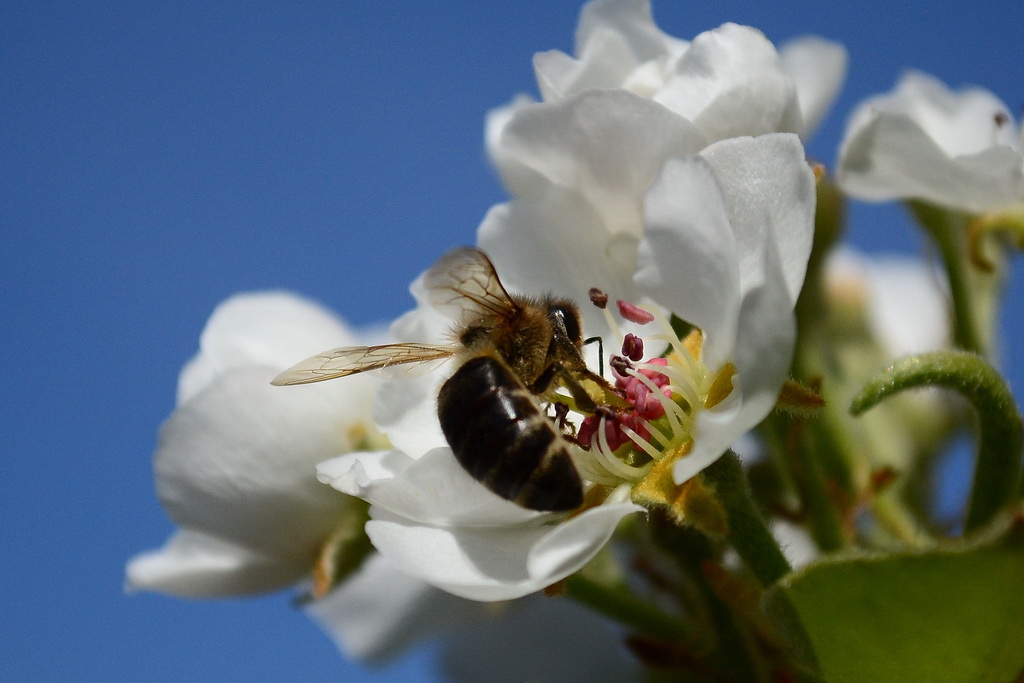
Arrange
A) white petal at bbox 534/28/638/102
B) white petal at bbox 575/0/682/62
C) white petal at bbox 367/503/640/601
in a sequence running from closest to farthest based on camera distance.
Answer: white petal at bbox 367/503/640/601 < white petal at bbox 534/28/638/102 < white petal at bbox 575/0/682/62

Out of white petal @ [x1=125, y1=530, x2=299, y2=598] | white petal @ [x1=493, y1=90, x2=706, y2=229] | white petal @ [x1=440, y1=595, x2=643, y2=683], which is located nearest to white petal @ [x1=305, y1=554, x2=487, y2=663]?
white petal @ [x1=440, y1=595, x2=643, y2=683]

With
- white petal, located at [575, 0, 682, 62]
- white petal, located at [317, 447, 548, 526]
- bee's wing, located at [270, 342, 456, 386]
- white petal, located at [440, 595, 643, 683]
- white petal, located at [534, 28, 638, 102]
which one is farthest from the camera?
white petal, located at [440, 595, 643, 683]

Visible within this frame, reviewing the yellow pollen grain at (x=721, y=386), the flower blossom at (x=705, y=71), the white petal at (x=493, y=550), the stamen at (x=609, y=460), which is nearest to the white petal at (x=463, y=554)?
the white petal at (x=493, y=550)

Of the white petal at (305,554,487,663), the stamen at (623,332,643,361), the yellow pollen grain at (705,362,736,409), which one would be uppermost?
the stamen at (623,332,643,361)

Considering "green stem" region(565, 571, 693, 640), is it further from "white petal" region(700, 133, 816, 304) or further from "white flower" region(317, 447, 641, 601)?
"white petal" region(700, 133, 816, 304)

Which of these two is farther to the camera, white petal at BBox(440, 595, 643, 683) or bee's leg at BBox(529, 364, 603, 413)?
white petal at BBox(440, 595, 643, 683)

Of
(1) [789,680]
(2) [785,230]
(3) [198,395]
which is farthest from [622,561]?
(2) [785,230]
